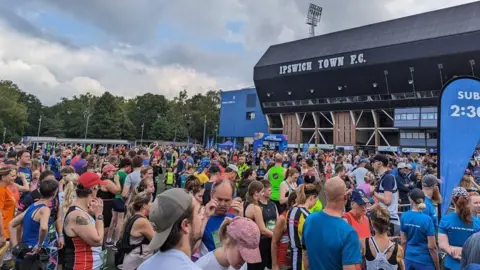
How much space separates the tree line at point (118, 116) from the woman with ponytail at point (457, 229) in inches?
2968

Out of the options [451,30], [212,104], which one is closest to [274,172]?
[451,30]

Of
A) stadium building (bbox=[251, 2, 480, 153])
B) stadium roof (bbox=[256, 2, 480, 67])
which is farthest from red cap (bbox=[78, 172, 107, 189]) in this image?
stadium roof (bbox=[256, 2, 480, 67])

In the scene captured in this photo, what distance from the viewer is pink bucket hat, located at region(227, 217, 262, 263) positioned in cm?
188

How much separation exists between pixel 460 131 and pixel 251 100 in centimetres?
5724

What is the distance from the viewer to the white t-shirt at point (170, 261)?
1545 mm

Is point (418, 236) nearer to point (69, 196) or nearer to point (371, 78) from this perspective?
point (69, 196)

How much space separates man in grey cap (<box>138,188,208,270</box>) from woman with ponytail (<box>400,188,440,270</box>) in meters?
3.29

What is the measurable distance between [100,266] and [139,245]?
604mm

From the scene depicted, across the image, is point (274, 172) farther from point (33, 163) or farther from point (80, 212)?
point (33, 163)

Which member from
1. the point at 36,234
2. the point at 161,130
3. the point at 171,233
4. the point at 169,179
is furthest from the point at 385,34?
the point at 161,130

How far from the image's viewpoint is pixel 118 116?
7762 cm

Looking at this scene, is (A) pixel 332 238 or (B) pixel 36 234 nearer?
(A) pixel 332 238

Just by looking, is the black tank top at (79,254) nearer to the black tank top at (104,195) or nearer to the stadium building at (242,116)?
the black tank top at (104,195)

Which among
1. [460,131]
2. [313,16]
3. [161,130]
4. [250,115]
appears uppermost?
[313,16]
